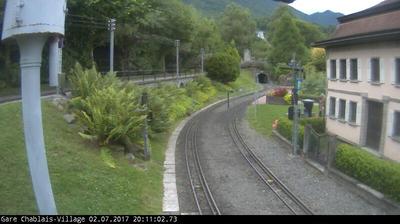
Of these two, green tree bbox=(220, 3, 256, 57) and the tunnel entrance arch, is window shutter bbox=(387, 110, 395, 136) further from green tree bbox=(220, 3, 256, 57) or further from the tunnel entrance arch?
green tree bbox=(220, 3, 256, 57)

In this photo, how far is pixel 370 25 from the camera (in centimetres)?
2647

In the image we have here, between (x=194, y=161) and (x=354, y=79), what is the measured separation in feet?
34.4

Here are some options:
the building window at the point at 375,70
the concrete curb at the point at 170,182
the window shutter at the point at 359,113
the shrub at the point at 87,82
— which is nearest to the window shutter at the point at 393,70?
the building window at the point at 375,70

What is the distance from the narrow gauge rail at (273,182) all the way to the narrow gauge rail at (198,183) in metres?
2.38

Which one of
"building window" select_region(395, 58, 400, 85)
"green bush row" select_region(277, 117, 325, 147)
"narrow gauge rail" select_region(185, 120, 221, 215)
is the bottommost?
"narrow gauge rail" select_region(185, 120, 221, 215)

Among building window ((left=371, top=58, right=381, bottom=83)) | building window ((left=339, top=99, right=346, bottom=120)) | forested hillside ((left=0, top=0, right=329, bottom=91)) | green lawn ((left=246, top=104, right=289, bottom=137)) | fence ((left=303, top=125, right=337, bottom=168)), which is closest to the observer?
fence ((left=303, top=125, right=337, bottom=168))

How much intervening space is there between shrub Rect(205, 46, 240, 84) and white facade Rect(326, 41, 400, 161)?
1541 inches

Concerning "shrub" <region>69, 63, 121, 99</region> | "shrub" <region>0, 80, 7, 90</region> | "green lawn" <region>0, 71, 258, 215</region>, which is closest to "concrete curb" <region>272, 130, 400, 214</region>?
"green lawn" <region>0, 71, 258, 215</region>

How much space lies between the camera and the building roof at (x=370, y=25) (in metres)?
23.6

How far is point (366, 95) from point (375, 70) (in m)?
1.47

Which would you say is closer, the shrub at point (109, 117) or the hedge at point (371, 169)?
the hedge at point (371, 169)

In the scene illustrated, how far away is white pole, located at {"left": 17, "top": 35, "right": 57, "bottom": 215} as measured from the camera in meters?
9.86

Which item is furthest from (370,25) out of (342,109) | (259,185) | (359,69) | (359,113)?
(259,185)

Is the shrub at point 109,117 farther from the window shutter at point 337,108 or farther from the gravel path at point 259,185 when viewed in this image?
the window shutter at point 337,108
